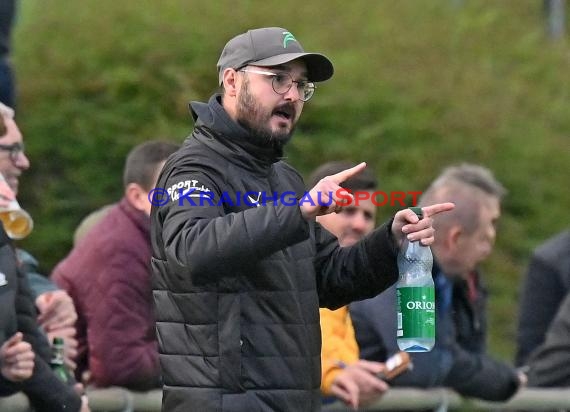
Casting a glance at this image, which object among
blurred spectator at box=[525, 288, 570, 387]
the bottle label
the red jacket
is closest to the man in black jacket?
the bottle label

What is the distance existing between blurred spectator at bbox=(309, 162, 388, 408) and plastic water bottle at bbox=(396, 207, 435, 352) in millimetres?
1205

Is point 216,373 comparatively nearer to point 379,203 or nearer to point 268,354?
point 268,354

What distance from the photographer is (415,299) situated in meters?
5.20

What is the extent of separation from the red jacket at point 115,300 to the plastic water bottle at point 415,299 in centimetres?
173

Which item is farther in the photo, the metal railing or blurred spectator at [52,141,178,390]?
blurred spectator at [52,141,178,390]

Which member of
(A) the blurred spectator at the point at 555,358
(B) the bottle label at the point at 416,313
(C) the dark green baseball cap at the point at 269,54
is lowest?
(A) the blurred spectator at the point at 555,358

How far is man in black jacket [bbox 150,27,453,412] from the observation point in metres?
4.82

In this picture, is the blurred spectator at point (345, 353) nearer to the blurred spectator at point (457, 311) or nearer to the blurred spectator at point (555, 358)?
the blurred spectator at point (457, 311)

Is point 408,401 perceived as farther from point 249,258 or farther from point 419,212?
point 249,258

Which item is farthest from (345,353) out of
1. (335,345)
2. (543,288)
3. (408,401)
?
(543,288)

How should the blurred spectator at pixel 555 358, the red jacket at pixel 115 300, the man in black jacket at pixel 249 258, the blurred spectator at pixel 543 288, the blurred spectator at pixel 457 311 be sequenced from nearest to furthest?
the man in black jacket at pixel 249 258, the red jacket at pixel 115 300, the blurred spectator at pixel 457 311, the blurred spectator at pixel 555 358, the blurred spectator at pixel 543 288

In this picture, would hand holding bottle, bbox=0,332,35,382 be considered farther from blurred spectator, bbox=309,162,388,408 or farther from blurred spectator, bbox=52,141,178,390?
blurred spectator, bbox=309,162,388,408

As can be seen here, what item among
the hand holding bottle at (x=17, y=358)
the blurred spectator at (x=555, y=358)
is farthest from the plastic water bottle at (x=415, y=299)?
the blurred spectator at (x=555, y=358)

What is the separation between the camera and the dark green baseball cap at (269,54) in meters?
5.09
